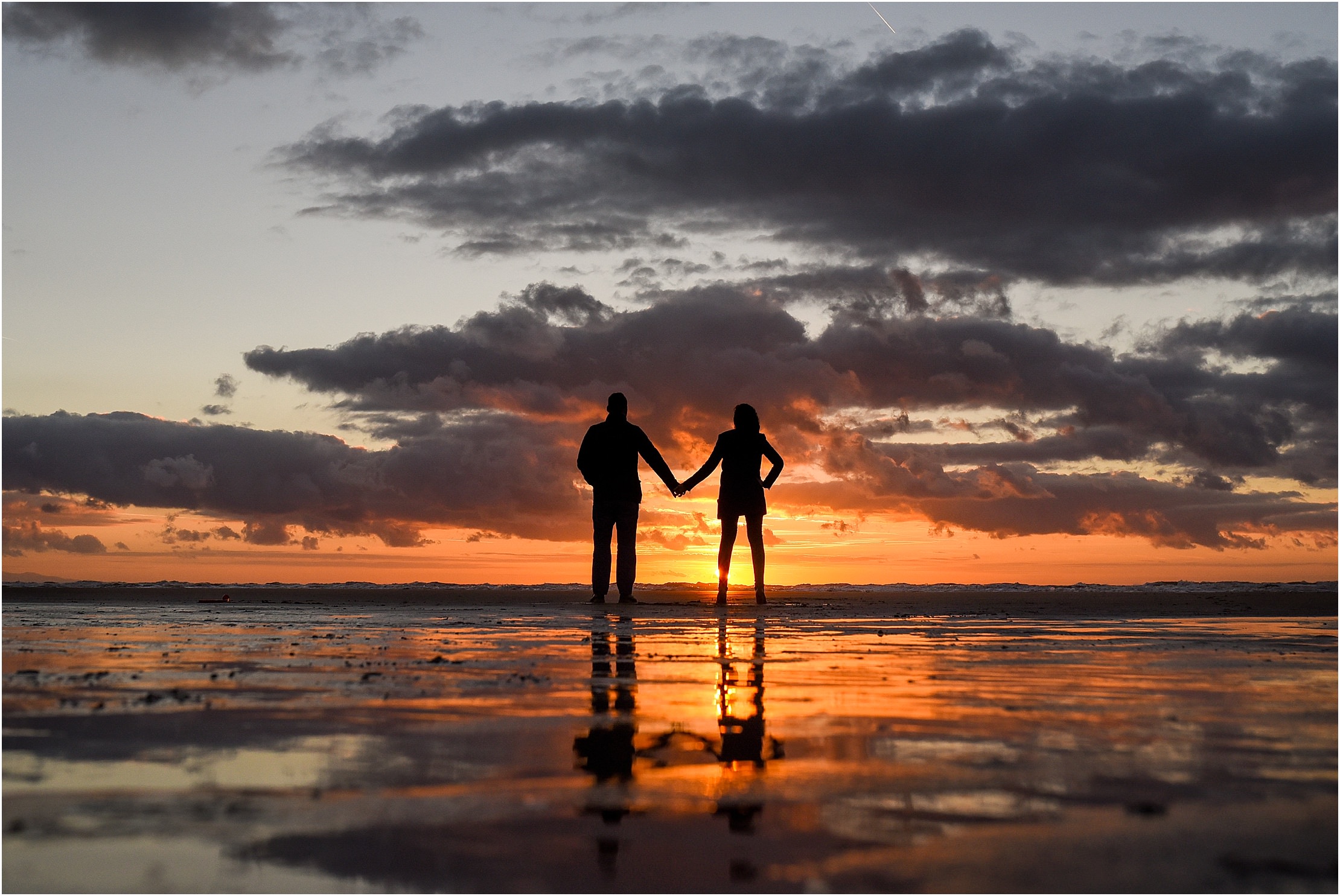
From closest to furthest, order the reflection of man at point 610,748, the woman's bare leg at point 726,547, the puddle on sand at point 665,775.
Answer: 1. the puddle on sand at point 665,775
2. the reflection of man at point 610,748
3. the woman's bare leg at point 726,547

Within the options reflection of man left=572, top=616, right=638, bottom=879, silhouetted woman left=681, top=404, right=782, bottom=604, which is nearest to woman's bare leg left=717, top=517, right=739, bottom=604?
silhouetted woman left=681, top=404, right=782, bottom=604

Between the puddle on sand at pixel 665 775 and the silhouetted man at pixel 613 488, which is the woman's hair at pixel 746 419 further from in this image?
the puddle on sand at pixel 665 775

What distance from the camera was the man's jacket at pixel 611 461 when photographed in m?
14.4

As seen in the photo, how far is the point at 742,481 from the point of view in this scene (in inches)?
585

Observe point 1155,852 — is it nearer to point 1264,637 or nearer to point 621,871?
point 621,871

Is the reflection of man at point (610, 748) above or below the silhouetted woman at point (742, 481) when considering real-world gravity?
below

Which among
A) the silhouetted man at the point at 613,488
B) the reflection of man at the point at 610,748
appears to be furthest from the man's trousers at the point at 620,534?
the reflection of man at the point at 610,748

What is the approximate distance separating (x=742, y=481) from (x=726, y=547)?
0.89 metres

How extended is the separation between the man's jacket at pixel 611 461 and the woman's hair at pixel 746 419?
56.9 inches

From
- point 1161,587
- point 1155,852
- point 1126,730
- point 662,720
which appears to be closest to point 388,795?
point 662,720

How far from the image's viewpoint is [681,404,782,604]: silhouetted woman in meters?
14.7

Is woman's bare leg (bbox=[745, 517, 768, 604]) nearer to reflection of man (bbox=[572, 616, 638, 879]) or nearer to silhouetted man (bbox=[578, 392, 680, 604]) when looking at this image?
silhouetted man (bbox=[578, 392, 680, 604])

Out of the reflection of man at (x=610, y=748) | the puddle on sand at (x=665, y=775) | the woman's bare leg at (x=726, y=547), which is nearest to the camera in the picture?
the puddle on sand at (x=665, y=775)

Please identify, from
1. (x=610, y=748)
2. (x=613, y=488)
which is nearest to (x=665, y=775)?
(x=610, y=748)
